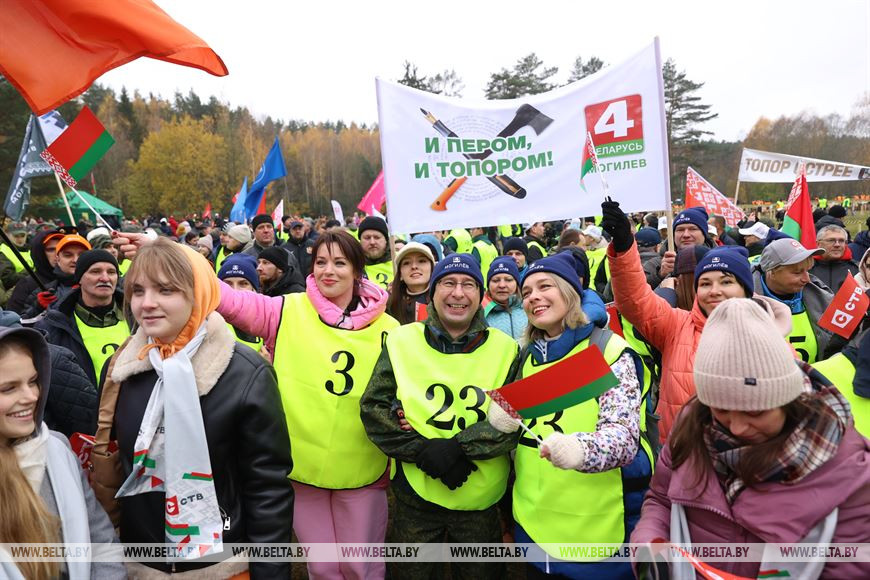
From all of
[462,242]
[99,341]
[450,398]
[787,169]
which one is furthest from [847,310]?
[787,169]

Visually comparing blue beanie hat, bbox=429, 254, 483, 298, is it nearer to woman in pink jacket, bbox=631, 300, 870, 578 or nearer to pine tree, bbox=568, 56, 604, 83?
woman in pink jacket, bbox=631, 300, 870, 578

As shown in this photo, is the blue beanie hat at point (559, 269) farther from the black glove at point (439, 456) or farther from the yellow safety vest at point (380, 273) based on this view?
the yellow safety vest at point (380, 273)

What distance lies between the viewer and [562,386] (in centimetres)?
228

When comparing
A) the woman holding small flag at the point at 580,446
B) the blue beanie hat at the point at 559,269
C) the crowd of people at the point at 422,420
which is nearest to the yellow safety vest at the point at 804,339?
the crowd of people at the point at 422,420

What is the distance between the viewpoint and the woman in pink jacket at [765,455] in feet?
5.16

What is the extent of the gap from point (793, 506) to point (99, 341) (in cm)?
414

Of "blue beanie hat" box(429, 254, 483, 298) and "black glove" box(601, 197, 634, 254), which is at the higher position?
"black glove" box(601, 197, 634, 254)

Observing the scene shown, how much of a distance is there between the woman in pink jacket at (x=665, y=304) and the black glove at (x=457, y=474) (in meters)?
1.23

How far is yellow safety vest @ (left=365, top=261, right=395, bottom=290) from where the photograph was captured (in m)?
6.06

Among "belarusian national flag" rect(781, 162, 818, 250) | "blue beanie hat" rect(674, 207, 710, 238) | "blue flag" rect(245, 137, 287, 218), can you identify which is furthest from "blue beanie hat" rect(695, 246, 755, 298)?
"blue flag" rect(245, 137, 287, 218)

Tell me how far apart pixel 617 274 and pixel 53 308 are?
152 inches

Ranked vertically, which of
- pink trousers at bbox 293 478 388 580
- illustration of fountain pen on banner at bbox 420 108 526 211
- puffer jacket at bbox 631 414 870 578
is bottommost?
pink trousers at bbox 293 478 388 580

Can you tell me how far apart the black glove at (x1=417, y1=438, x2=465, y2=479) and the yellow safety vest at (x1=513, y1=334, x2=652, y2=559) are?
40 cm

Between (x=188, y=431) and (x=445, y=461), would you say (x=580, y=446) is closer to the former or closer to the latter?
(x=445, y=461)
